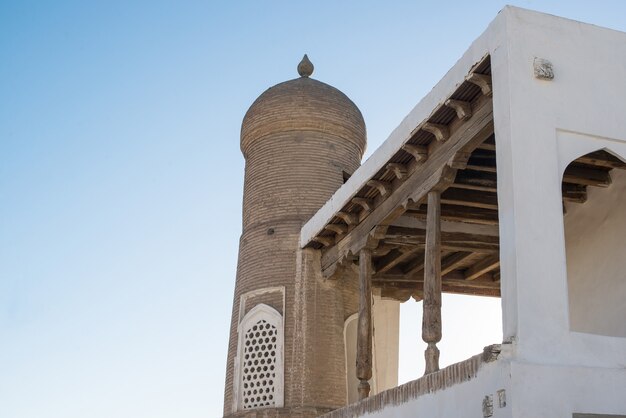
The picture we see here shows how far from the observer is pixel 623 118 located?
380 inches

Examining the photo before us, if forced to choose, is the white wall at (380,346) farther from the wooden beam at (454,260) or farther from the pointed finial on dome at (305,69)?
the pointed finial on dome at (305,69)

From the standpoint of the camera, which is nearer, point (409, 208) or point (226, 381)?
point (409, 208)

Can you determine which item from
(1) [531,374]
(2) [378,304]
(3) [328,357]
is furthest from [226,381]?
(1) [531,374]

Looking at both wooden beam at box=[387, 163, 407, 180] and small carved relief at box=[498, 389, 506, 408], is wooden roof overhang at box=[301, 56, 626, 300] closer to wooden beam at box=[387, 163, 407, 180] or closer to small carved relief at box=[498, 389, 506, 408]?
wooden beam at box=[387, 163, 407, 180]

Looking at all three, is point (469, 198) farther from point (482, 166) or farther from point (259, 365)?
point (259, 365)

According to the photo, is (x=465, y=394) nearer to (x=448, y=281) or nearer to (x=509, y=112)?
(x=509, y=112)

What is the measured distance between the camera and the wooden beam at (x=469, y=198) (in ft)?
40.1

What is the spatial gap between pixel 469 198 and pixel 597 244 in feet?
5.65

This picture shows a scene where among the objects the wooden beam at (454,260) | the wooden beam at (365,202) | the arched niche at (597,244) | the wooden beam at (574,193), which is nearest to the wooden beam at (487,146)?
the arched niche at (597,244)

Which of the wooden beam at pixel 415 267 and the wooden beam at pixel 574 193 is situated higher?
the wooden beam at pixel 574 193

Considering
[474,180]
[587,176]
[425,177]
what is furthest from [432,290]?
[587,176]

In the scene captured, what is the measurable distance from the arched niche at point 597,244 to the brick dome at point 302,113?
16.5ft

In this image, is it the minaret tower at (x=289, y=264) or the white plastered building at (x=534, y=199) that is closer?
the white plastered building at (x=534, y=199)

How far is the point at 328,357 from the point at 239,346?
57.6 inches
